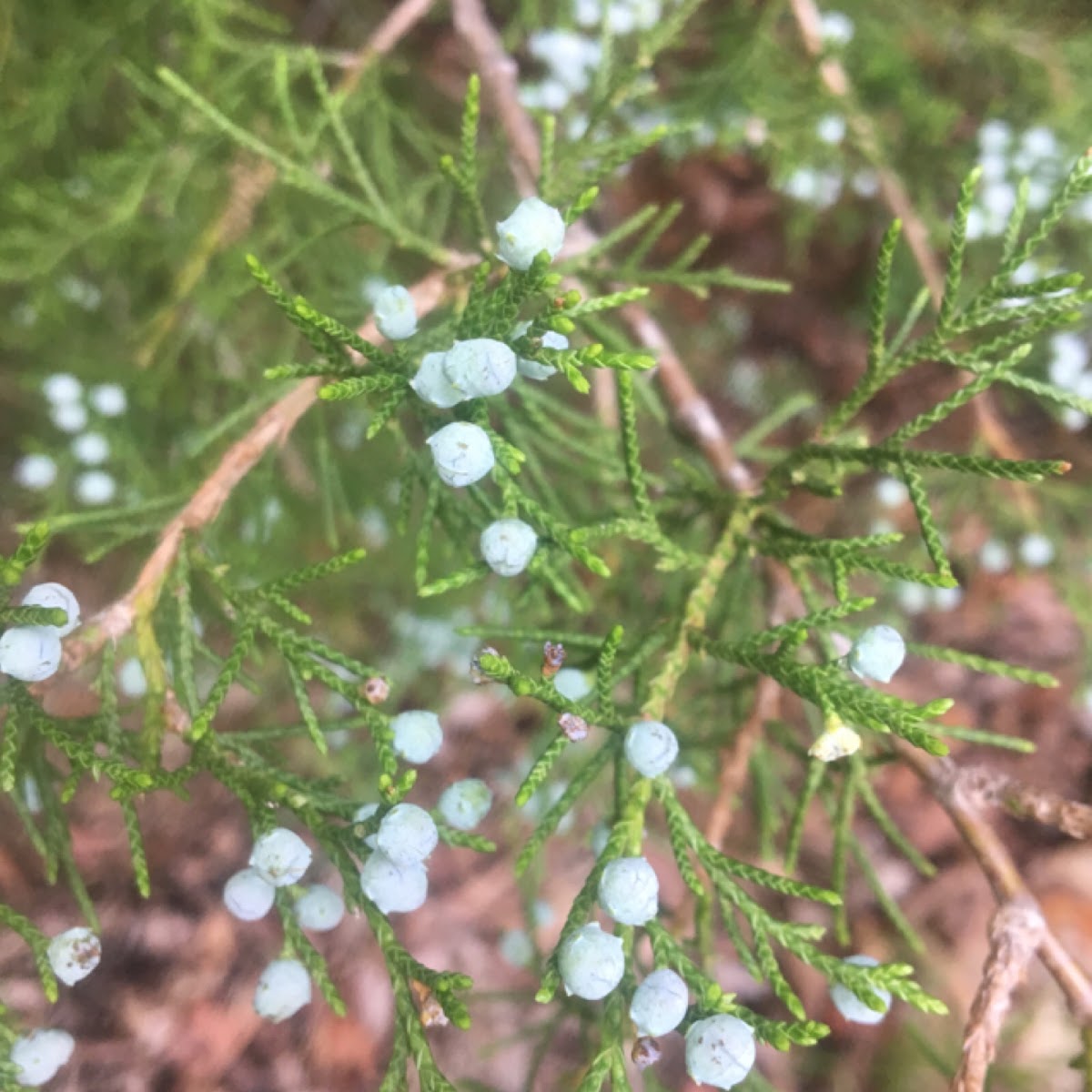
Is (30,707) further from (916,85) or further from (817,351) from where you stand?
(817,351)

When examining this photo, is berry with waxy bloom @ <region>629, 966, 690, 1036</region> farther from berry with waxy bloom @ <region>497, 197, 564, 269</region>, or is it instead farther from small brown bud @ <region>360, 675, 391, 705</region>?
berry with waxy bloom @ <region>497, 197, 564, 269</region>

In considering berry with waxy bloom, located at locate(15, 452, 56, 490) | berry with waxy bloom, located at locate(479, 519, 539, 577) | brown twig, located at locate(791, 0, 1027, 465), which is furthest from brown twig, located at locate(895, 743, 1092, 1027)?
berry with waxy bloom, located at locate(15, 452, 56, 490)

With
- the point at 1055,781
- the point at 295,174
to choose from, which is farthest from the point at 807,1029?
the point at 1055,781

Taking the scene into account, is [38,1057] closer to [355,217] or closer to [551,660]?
[551,660]

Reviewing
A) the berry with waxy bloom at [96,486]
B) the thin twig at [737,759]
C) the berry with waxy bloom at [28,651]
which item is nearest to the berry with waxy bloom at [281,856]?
the berry with waxy bloom at [28,651]

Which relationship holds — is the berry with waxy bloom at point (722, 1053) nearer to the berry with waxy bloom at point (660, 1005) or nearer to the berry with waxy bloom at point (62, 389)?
the berry with waxy bloom at point (660, 1005)
